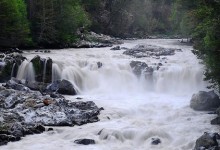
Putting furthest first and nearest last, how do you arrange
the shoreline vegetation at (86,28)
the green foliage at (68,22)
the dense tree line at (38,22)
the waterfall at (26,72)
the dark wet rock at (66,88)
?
the green foliage at (68,22) < the dense tree line at (38,22) < the waterfall at (26,72) < the dark wet rock at (66,88) < the shoreline vegetation at (86,28)

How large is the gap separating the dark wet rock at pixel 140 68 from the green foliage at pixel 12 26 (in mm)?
A: 14104

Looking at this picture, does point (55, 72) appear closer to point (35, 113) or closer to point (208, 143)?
point (35, 113)

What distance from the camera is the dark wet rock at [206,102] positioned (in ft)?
77.9

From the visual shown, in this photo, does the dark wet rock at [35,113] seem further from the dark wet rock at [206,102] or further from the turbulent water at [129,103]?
the dark wet rock at [206,102]

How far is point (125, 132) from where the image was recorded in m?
19.5

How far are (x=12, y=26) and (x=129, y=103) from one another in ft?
66.1

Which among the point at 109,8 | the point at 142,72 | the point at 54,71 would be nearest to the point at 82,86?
the point at 54,71

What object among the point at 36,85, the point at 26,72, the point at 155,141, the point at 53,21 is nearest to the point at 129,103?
the point at 36,85

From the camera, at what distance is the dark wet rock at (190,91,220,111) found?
23.8 meters

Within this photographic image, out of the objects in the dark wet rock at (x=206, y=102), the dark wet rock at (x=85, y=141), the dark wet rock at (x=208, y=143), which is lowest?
the dark wet rock at (x=85, y=141)

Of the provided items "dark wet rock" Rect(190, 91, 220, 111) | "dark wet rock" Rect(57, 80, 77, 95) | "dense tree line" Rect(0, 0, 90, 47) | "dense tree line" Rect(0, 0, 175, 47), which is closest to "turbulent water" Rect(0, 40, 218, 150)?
"dark wet rock" Rect(190, 91, 220, 111)

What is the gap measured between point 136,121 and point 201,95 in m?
5.38

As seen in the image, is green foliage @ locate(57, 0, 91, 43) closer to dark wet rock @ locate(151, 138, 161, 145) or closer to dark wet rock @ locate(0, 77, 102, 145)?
dark wet rock @ locate(0, 77, 102, 145)

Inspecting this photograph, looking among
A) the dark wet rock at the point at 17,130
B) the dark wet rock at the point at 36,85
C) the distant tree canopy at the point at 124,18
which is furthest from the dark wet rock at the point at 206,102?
the distant tree canopy at the point at 124,18
